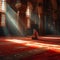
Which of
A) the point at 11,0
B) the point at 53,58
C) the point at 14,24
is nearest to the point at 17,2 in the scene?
the point at 11,0

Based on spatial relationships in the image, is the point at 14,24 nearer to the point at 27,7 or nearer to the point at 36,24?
the point at 27,7

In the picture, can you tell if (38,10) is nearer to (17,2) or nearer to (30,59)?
(17,2)

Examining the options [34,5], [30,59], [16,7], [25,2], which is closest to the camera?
[30,59]

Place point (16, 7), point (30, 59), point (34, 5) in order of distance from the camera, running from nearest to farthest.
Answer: point (30, 59) < point (16, 7) < point (34, 5)

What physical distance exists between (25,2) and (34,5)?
2.87 metres

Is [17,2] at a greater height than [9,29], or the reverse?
[17,2]

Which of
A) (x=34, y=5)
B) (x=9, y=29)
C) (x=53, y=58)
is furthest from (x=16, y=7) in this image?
(x=53, y=58)

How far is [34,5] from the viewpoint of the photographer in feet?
92.5

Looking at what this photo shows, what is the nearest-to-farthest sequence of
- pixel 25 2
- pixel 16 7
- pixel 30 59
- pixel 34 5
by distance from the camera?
1. pixel 30 59
2. pixel 16 7
3. pixel 25 2
4. pixel 34 5

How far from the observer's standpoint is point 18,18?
24.1 metres

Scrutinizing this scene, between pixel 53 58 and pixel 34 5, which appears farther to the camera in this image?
pixel 34 5

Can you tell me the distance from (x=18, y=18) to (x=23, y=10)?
113cm

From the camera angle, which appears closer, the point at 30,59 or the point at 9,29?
the point at 30,59

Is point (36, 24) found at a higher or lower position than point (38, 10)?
lower
